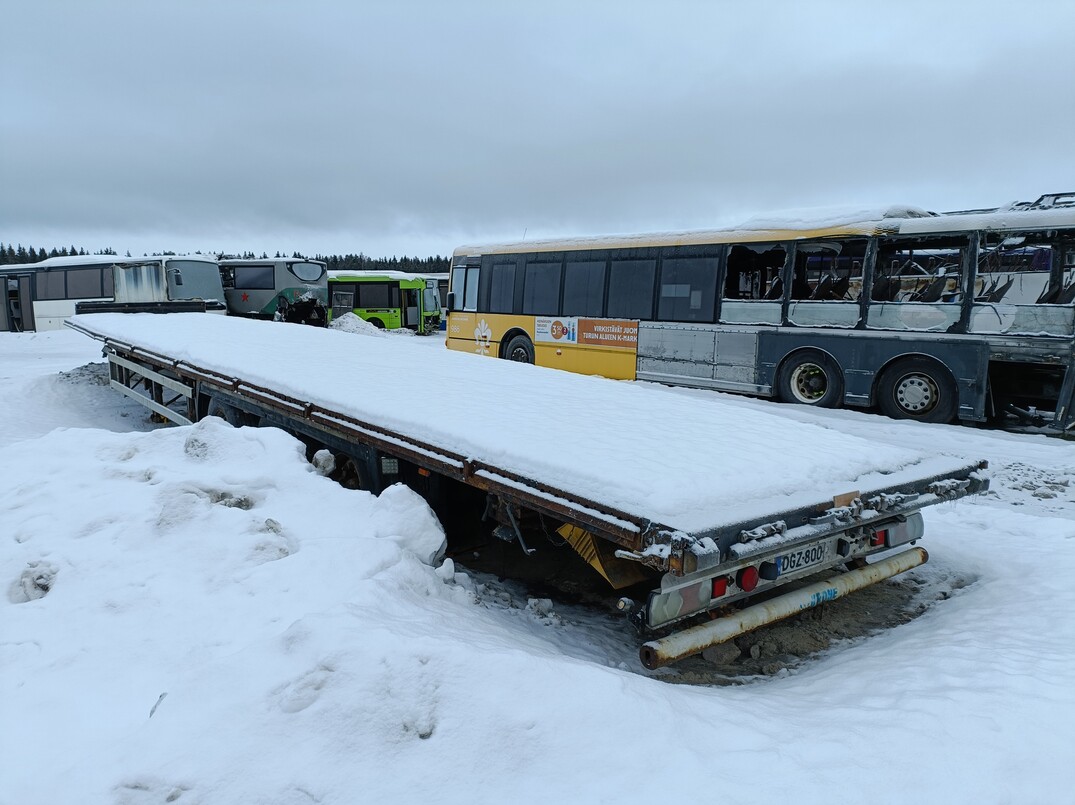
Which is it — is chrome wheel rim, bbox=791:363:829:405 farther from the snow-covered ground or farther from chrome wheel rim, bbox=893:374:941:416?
the snow-covered ground

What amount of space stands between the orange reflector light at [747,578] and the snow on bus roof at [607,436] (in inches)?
13.9

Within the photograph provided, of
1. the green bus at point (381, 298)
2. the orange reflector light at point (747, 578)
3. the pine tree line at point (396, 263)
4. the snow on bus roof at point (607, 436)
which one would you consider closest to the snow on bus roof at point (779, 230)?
the snow on bus roof at point (607, 436)

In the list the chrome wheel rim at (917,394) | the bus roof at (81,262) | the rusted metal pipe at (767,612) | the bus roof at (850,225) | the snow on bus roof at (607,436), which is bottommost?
the rusted metal pipe at (767,612)

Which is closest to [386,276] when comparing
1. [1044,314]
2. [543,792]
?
[1044,314]

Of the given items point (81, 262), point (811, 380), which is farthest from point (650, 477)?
point (81, 262)

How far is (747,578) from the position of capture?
11.0 ft

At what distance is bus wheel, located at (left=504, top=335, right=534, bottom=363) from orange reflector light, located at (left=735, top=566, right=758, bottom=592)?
12.1 meters

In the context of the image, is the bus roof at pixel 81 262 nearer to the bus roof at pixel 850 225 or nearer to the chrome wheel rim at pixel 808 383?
the bus roof at pixel 850 225

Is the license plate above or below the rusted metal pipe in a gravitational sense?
above

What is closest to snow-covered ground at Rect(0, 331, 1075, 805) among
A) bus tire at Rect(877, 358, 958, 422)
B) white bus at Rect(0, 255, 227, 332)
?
bus tire at Rect(877, 358, 958, 422)

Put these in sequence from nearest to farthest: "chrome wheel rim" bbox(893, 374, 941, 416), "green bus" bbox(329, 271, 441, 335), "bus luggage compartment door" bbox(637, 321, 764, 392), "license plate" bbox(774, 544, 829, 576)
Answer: "license plate" bbox(774, 544, 829, 576), "chrome wheel rim" bbox(893, 374, 941, 416), "bus luggage compartment door" bbox(637, 321, 764, 392), "green bus" bbox(329, 271, 441, 335)

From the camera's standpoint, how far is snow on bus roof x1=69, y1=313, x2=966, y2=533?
10.8ft

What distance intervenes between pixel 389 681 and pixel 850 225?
10.5 meters

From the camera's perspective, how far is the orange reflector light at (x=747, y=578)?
336 cm
